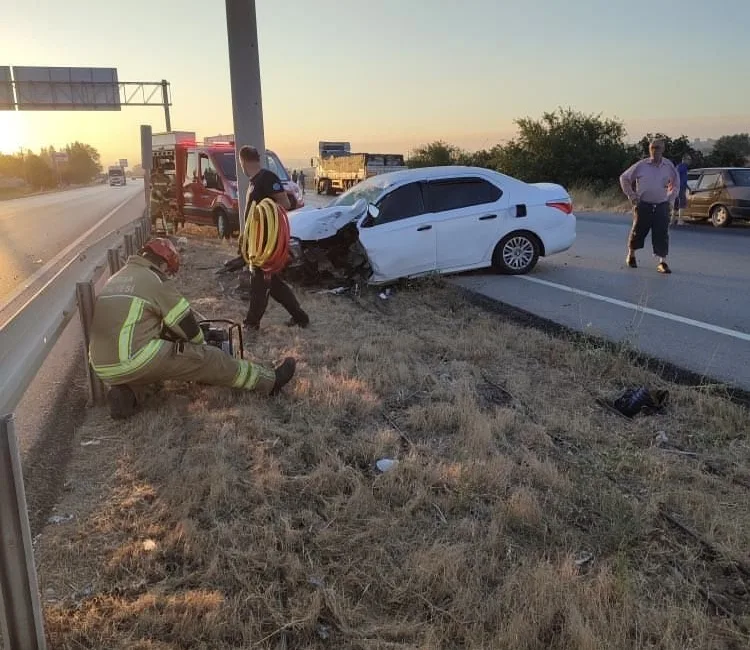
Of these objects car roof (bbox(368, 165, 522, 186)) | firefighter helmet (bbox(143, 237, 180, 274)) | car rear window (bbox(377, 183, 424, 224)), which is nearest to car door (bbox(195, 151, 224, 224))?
car roof (bbox(368, 165, 522, 186))

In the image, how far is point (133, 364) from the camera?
436cm

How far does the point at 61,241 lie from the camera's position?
1672cm

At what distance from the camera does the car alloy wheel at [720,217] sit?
16484mm

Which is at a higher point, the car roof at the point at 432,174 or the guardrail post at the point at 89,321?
the car roof at the point at 432,174

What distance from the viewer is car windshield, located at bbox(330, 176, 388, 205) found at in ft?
30.4

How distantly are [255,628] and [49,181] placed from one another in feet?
315

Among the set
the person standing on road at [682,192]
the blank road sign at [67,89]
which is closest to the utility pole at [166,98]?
the blank road sign at [67,89]

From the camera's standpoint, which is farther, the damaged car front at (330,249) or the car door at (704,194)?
the car door at (704,194)

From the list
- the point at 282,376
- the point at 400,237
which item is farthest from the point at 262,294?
the point at 400,237

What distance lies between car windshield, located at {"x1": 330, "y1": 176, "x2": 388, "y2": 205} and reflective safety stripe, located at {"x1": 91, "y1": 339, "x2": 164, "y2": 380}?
5159 mm

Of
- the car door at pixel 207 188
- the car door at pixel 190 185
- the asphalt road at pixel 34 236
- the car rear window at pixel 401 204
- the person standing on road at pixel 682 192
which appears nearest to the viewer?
the car rear window at pixel 401 204

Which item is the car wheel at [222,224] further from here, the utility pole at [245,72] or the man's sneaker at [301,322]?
the man's sneaker at [301,322]

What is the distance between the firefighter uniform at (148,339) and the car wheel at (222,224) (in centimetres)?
1025

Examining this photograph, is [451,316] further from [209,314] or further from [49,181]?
[49,181]
